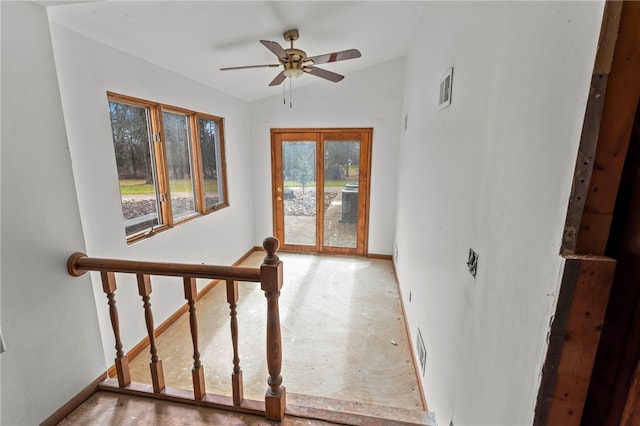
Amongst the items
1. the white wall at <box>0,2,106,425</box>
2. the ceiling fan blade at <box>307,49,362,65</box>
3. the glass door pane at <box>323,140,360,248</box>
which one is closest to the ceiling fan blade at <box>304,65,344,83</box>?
the ceiling fan blade at <box>307,49,362,65</box>

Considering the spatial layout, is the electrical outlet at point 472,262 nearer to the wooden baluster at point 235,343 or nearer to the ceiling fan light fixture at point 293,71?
the wooden baluster at point 235,343

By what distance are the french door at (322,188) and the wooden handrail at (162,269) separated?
10.9 ft

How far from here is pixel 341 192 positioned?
4508mm

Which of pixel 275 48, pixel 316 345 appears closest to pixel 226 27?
pixel 275 48

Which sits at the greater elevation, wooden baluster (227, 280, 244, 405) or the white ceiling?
the white ceiling

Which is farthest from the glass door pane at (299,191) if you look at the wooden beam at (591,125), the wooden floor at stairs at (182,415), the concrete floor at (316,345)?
the wooden beam at (591,125)

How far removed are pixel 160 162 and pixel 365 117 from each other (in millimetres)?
2765

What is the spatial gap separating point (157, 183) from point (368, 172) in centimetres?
281

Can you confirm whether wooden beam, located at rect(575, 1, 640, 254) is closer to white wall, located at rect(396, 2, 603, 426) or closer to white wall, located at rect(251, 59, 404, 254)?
white wall, located at rect(396, 2, 603, 426)

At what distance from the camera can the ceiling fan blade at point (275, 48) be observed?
6.33 ft

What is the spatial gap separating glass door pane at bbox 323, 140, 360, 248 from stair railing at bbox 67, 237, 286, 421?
10.8ft

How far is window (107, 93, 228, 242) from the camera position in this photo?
2285mm

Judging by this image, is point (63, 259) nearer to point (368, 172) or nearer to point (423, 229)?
point (423, 229)

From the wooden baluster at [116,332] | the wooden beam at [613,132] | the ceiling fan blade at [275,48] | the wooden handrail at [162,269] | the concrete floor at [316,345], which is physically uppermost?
the ceiling fan blade at [275,48]
